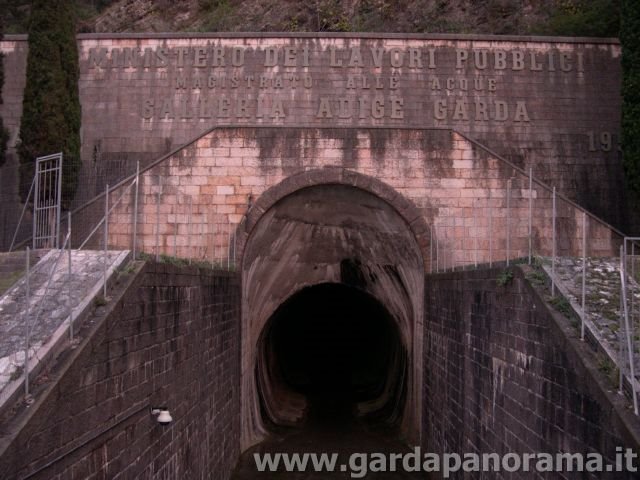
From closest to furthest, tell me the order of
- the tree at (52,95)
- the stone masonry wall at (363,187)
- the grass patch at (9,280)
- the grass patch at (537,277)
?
the grass patch at (537,277) → the grass patch at (9,280) → the stone masonry wall at (363,187) → the tree at (52,95)

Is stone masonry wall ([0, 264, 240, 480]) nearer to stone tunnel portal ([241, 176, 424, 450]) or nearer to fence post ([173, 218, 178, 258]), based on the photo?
fence post ([173, 218, 178, 258])

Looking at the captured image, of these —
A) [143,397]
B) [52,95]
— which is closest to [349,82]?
[52,95]

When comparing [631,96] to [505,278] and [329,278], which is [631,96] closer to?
[329,278]

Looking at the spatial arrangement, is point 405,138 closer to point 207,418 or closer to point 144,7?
point 207,418

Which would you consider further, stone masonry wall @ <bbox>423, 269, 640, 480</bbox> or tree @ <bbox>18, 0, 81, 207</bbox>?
tree @ <bbox>18, 0, 81, 207</bbox>

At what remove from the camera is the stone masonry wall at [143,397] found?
4.87 metres

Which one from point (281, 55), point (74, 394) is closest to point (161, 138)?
point (281, 55)

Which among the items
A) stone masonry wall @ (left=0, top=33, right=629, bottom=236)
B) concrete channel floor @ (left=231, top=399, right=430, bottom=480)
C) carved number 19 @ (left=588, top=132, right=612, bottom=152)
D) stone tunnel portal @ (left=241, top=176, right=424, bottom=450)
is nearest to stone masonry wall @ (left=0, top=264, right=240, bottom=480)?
concrete channel floor @ (left=231, top=399, right=430, bottom=480)

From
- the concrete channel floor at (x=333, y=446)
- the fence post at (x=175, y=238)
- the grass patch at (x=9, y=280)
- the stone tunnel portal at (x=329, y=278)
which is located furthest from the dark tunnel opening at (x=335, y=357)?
the grass patch at (x=9, y=280)

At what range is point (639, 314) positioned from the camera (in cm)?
604

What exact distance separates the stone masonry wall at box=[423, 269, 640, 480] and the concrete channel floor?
154 centimetres

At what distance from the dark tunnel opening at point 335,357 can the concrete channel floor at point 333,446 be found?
1.42 ft

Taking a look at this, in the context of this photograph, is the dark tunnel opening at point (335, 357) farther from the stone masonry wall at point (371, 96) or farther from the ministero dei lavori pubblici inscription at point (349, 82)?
the stone masonry wall at point (371, 96)
